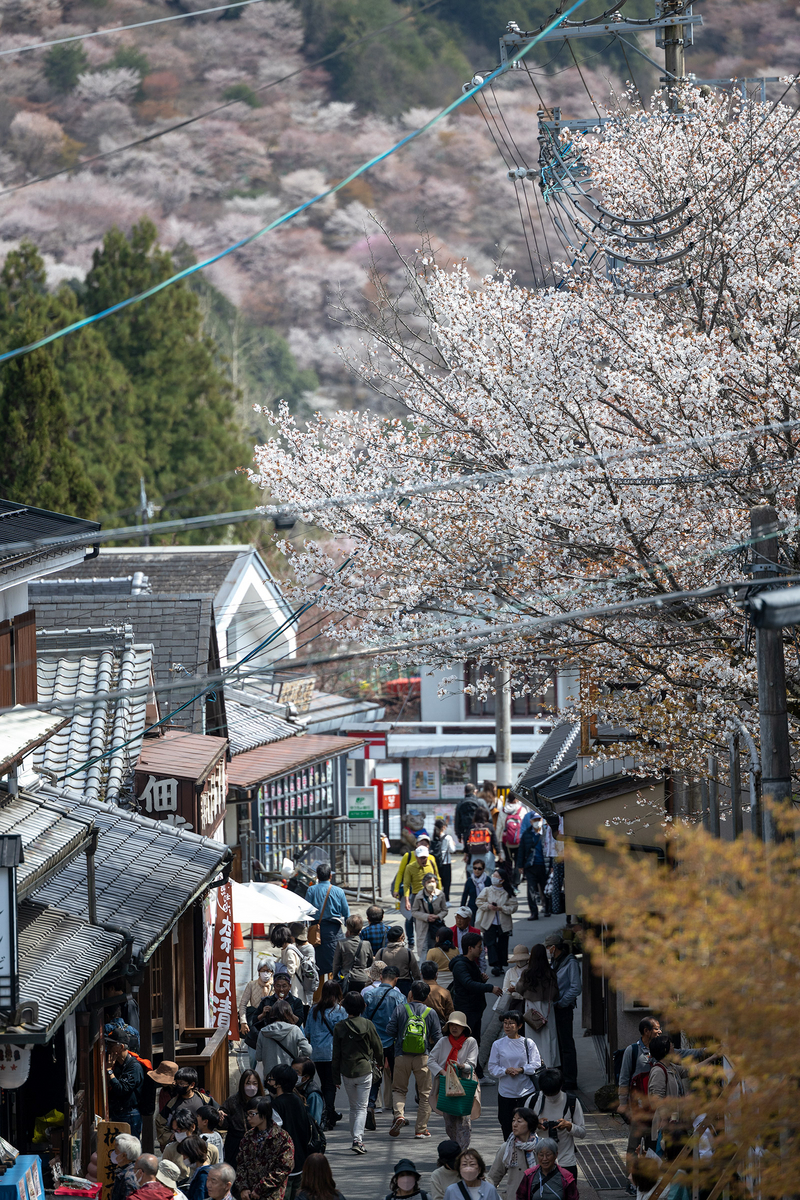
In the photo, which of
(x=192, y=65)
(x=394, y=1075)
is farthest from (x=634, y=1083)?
(x=192, y=65)

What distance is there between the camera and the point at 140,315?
4716cm

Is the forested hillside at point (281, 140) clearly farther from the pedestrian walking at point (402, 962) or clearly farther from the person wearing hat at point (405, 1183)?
the person wearing hat at point (405, 1183)

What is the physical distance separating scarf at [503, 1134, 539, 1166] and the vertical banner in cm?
615

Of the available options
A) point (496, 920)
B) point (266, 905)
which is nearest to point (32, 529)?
point (266, 905)

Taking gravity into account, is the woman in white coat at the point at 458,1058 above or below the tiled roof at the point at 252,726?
below

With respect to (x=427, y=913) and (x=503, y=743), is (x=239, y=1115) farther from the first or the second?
(x=503, y=743)

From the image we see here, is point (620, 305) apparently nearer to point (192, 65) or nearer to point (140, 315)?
point (140, 315)

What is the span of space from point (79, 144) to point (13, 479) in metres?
84.4

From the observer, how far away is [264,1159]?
29.5ft

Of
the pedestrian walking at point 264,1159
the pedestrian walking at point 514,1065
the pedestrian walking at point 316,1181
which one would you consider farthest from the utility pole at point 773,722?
the pedestrian walking at point 514,1065

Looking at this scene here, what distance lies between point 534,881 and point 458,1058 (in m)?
11.3

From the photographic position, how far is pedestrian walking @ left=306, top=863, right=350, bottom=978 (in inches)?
672

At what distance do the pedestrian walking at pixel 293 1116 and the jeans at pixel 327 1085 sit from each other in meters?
2.63

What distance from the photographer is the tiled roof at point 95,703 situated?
1481 cm
